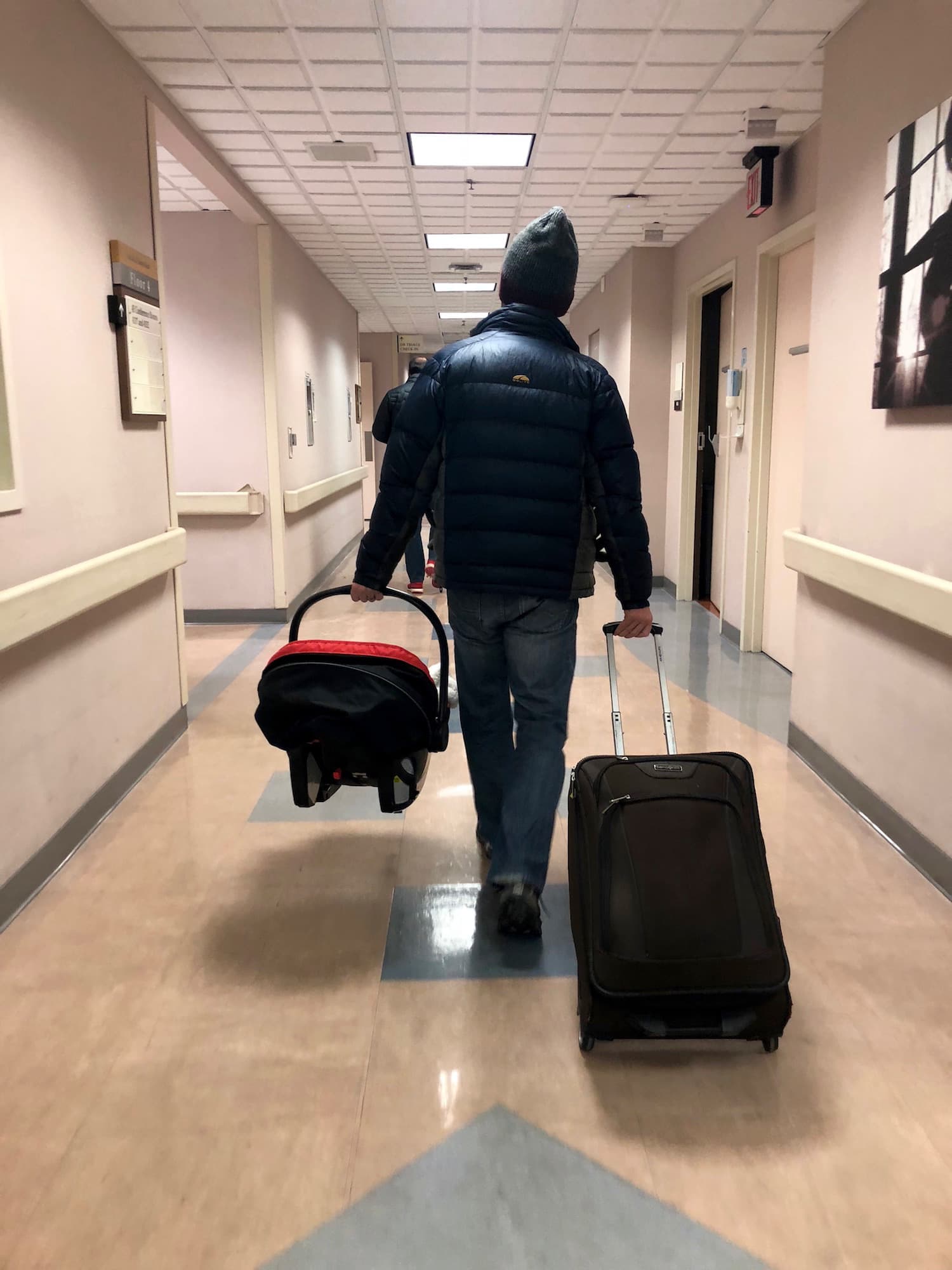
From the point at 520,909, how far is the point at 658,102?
352cm

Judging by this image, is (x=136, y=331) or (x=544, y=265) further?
(x=136, y=331)

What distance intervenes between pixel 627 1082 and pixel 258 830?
1.53 meters

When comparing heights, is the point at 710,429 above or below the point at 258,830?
above

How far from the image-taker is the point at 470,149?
185 inches

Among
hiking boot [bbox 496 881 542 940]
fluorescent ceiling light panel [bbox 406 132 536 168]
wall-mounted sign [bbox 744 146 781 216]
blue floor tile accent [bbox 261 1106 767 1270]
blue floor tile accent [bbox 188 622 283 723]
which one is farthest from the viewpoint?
wall-mounted sign [bbox 744 146 781 216]

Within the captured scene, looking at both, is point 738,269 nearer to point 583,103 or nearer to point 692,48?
point 583,103

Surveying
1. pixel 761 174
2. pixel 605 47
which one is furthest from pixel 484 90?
pixel 761 174

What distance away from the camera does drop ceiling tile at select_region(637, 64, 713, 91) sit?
368 cm

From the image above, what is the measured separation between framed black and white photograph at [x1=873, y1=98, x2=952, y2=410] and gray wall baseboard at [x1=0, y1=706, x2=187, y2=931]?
2759mm

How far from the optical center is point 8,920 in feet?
7.89

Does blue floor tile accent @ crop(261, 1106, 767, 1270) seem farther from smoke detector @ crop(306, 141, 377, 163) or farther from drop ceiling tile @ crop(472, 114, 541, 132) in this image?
smoke detector @ crop(306, 141, 377, 163)

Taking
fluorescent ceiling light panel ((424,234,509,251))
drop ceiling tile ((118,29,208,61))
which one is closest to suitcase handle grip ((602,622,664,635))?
drop ceiling tile ((118,29,208,61))

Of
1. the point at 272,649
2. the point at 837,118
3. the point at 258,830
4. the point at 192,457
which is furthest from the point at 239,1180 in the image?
the point at 192,457

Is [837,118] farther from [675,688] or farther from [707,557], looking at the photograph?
[707,557]
